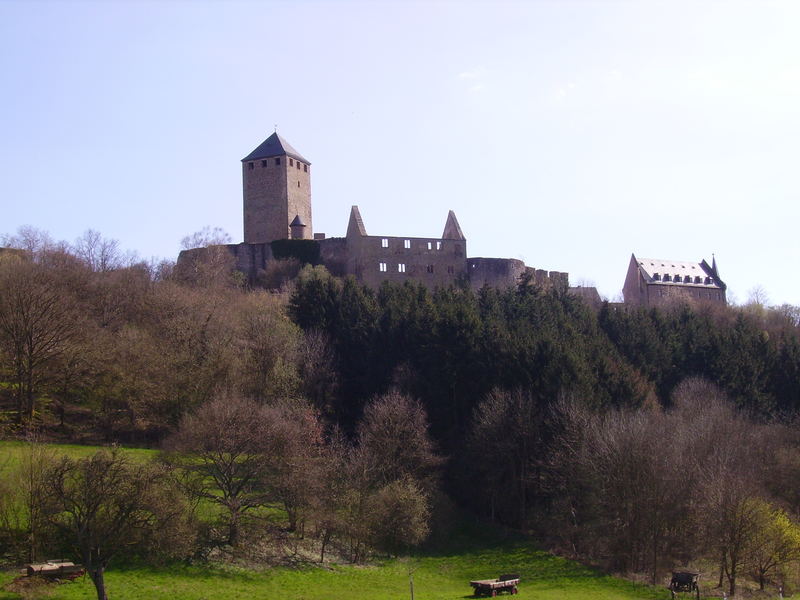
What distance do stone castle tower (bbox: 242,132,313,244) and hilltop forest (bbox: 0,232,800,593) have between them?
54.1ft

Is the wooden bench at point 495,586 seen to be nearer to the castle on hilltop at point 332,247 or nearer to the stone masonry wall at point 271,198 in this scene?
the castle on hilltop at point 332,247

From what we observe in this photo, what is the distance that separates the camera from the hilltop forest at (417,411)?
1262 inches

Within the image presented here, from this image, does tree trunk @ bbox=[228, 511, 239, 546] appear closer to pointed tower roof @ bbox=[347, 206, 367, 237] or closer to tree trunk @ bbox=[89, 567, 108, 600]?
tree trunk @ bbox=[89, 567, 108, 600]

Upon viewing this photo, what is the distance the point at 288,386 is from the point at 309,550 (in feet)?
33.5

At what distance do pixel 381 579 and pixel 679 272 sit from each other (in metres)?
65.2

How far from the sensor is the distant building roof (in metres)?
87.1

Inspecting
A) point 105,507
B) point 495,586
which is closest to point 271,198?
point 105,507

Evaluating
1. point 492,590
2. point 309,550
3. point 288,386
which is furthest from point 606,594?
point 288,386

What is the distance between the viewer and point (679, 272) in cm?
8850

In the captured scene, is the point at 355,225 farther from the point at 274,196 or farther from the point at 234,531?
the point at 234,531

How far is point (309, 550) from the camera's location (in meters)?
31.8

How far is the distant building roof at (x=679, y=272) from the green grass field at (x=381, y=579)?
2159 inches

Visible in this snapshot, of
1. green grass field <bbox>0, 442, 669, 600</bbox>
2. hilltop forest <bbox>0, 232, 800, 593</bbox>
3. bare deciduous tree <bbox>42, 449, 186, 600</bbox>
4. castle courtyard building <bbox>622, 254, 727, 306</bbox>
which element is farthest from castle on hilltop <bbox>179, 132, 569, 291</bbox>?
bare deciduous tree <bbox>42, 449, 186, 600</bbox>

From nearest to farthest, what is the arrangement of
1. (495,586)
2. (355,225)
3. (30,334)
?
1. (495,586)
2. (30,334)
3. (355,225)
